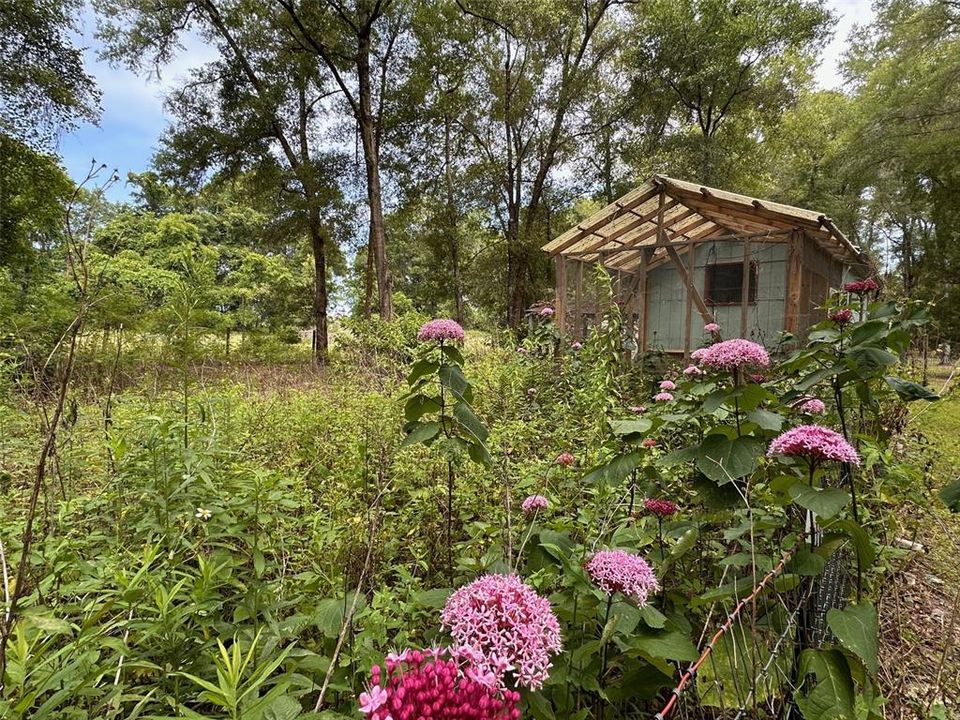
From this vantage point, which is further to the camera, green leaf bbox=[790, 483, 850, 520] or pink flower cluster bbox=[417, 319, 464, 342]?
pink flower cluster bbox=[417, 319, 464, 342]

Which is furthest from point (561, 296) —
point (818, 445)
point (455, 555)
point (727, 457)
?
point (818, 445)

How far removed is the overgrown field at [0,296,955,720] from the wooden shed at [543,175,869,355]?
4831 mm

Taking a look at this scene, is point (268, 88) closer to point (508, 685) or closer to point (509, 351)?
point (509, 351)

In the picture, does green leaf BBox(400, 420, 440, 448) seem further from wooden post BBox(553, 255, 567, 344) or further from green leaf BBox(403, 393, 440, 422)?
wooden post BBox(553, 255, 567, 344)

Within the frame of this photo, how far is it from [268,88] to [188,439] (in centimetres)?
1221

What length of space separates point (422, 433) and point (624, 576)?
846 millimetres

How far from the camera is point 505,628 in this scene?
690 mm

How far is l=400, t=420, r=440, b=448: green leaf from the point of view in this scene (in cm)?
156

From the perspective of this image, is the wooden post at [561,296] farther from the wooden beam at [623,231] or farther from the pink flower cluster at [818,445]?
the pink flower cluster at [818,445]

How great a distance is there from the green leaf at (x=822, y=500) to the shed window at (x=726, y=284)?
9470 mm

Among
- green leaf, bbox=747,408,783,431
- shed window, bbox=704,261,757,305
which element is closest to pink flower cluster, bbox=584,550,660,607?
green leaf, bbox=747,408,783,431

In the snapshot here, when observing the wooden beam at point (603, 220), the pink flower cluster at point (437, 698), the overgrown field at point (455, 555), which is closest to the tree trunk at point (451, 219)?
the wooden beam at point (603, 220)

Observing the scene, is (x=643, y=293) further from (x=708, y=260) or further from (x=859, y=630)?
(x=859, y=630)

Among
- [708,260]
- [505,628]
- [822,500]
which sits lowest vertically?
[505,628]
